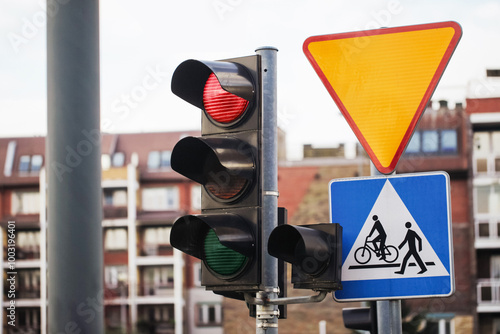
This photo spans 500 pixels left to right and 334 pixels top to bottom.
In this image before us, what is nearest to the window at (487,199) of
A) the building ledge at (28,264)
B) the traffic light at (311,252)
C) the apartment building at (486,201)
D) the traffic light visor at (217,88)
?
the apartment building at (486,201)

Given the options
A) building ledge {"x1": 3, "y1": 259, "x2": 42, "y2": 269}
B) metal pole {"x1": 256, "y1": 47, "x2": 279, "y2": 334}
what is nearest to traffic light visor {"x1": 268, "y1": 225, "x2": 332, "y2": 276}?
metal pole {"x1": 256, "y1": 47, "x2": 279, "y2": 334}

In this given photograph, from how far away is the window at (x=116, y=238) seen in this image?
5194 cm

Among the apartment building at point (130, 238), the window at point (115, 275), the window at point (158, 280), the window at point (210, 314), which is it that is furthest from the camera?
the window at point (115, 275)

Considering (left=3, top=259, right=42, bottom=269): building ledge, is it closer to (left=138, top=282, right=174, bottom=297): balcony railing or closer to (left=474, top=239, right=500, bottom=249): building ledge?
(left=138, top=282, right=174, bottom=297): balcony railing

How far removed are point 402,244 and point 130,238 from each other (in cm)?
4872

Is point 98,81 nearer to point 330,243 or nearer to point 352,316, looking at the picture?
point 330,243

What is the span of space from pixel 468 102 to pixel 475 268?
771 cm

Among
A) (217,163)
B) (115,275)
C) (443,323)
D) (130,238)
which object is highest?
(217,163)

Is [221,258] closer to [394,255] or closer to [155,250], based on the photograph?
[394,255]

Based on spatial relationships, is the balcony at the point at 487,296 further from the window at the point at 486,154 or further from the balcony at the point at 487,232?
the window at the point at 486,154

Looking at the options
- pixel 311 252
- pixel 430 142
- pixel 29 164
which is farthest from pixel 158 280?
pixel 311 252

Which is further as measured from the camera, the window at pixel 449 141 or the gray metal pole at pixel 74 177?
the window at pixel 449 141

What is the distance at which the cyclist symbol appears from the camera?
372 cm

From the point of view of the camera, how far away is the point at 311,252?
3488 mm
